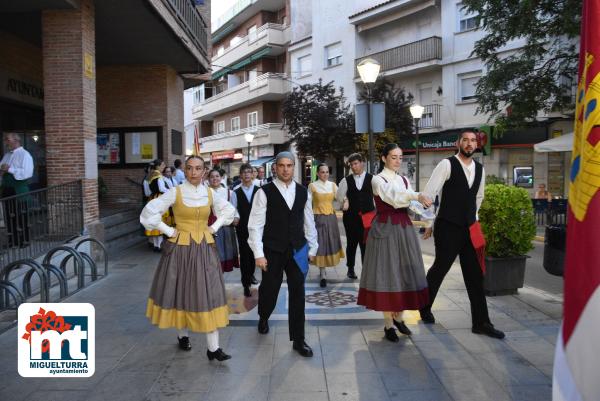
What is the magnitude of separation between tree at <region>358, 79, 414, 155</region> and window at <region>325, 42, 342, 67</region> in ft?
24.0

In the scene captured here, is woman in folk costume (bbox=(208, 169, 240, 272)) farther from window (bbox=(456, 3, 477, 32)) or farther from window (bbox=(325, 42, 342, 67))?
window (bbox=(325, 42, 342, 67))

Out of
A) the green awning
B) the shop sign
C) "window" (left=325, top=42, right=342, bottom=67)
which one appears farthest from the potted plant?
the green awning

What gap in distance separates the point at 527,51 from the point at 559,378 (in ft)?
43.0

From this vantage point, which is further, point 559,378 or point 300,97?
point 300,97

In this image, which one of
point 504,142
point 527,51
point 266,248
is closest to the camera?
point 266,248

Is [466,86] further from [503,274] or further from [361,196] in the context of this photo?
[503,274]

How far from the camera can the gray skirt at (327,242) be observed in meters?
7.66

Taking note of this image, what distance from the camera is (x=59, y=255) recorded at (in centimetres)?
845

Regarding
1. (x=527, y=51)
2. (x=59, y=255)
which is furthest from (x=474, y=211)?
(x=527, y=51)

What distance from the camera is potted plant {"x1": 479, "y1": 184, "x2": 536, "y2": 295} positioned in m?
6.42

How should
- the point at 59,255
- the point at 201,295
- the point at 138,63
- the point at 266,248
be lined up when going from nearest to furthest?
1. the point at 201,295
2. the point at 266,248
3. the point at 59,255
4. the point at 138,63

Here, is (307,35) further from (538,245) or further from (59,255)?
(59,255)

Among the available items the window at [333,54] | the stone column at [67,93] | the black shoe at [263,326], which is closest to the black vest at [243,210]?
the black shoe at [263,326]

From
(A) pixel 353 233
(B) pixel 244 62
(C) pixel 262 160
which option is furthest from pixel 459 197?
(B) pixel 244 62
